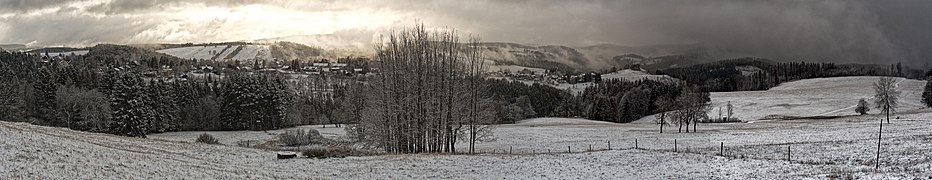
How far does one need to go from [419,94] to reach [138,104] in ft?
157

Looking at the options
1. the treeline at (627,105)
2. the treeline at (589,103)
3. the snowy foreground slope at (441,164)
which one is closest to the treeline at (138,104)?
the treeline at (589,103)

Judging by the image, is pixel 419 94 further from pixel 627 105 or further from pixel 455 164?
pixel 627 105

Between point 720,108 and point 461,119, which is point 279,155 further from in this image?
point 720,108

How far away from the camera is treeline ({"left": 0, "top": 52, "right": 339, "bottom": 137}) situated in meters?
75.9

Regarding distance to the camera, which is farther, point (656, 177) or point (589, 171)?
point (589, 171)

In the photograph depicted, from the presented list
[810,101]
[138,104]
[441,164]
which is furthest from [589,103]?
[441,164]

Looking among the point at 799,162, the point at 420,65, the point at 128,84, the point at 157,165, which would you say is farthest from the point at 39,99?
the point at 799,162

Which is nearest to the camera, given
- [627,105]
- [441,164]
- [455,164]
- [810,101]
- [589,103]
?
[441,164]

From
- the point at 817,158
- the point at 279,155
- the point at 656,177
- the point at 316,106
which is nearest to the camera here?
the point at 656,177

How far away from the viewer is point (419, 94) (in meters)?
46.1

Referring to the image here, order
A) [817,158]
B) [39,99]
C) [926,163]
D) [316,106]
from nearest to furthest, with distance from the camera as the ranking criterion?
[926,163], [817,158], [39,99], [316,106]

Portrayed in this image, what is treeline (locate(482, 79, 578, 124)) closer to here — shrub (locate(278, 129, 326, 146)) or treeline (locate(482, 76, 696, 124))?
treeline (locate(482, 76, 696, 124))

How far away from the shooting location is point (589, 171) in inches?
1186

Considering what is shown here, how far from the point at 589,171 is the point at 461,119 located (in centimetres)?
1880
